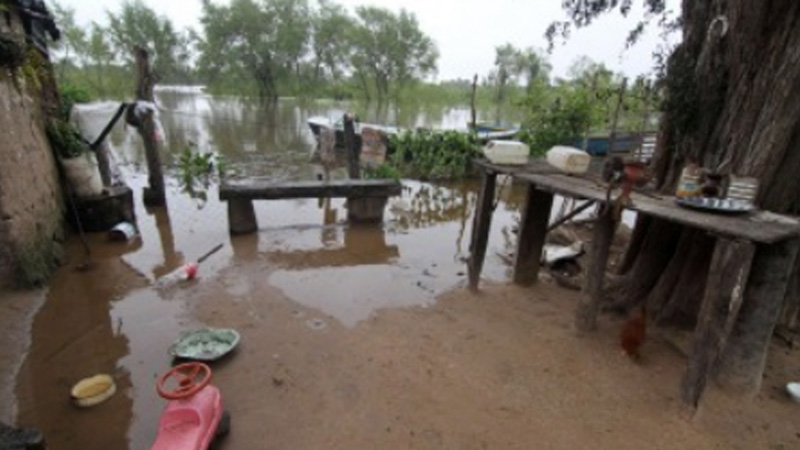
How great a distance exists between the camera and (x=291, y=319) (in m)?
4.02

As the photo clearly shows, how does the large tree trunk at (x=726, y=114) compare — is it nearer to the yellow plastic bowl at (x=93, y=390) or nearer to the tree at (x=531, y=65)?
the yellow plastic bowl at (x=93, y=390)

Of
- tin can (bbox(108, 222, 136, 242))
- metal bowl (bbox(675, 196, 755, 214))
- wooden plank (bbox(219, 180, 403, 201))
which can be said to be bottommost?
tin can (bbox(108, 222, 136, 242))

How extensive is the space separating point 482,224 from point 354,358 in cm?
198

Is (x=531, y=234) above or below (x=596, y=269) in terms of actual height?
below

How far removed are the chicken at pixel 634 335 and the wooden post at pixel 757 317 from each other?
1.70ft

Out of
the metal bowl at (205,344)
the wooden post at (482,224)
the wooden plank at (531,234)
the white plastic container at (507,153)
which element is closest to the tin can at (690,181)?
the wooden plank at (531,234)

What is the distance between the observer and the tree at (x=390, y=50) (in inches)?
1339

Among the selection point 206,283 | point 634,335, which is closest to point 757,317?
point 634,335

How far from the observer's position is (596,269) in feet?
11.1

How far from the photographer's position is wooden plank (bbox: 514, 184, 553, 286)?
14.2 feet

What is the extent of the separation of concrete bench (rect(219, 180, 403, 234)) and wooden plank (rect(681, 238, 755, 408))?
15.5 ft

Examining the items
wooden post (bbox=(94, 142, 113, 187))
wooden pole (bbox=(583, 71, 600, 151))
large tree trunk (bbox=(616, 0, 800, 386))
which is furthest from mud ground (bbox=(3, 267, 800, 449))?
wooden pole (bbox=(583, 71, 600, 151))

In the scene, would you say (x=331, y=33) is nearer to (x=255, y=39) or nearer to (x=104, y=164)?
(x=255, y=39)

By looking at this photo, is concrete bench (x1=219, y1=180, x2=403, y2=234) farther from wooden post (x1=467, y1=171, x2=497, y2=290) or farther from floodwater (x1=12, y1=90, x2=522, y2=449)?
wooden post (x1=467, y1=171, x2=497, y2=290)
